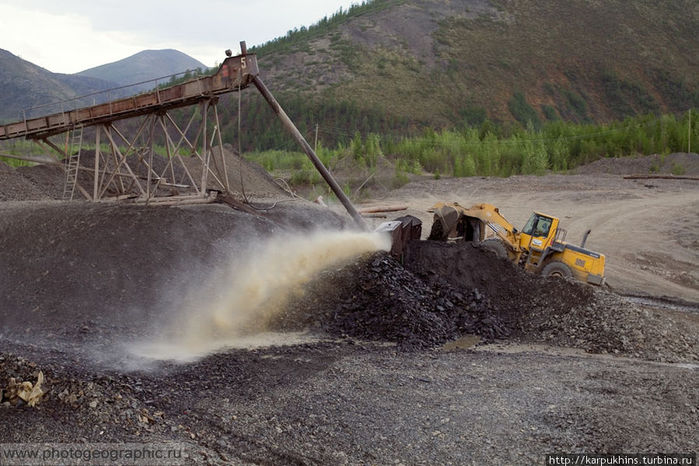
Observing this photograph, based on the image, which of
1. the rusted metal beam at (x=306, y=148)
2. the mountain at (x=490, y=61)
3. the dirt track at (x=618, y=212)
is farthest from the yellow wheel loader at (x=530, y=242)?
the mountain at (x=490, y=61)

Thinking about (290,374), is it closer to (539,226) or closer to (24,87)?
(539,226)

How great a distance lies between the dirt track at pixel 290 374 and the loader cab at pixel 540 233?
2055 mm

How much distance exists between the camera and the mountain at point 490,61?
4997 cm

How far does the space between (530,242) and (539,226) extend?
43 centimetres

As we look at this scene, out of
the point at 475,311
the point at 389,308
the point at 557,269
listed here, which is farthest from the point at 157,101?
the point at 557,269

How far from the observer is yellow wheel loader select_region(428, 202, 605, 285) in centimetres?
1271

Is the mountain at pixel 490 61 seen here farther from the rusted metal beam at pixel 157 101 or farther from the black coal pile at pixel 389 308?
the black coal pile at pixel 389 308

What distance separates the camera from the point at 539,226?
13.2 metres

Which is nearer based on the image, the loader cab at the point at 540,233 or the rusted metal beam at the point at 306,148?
the rusted metal beam at the point at 306,148

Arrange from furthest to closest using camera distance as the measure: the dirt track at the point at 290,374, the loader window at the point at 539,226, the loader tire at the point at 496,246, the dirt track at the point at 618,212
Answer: the dirt track at the point at 618,212
the loader window at the point at 539,226
the loader tire at the point at 496,246
the dirt track at the point at 290,374

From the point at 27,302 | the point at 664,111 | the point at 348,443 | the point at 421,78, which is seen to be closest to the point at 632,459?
the point at 348,443

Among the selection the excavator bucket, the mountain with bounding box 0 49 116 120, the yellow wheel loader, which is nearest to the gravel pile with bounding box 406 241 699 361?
the excavator bucket

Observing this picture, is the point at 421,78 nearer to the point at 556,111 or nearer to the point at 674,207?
the point at 556,111

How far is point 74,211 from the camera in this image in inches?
455
